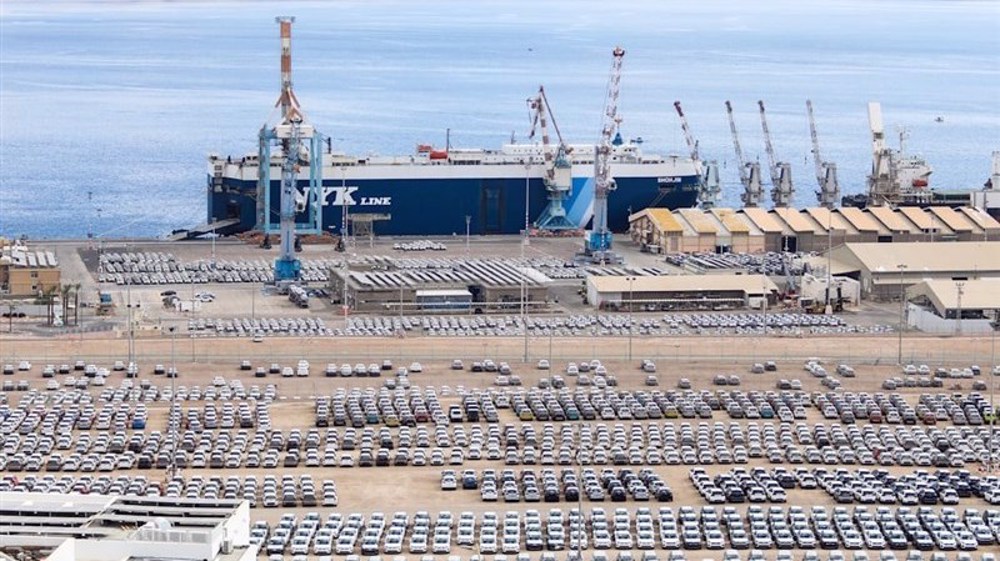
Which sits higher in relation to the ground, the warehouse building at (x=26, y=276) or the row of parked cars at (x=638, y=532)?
the warehouse building at (x=26, y=276)

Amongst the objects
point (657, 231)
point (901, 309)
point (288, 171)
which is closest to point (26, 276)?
point (288, 171)

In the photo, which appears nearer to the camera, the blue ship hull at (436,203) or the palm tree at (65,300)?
the palm tree at (65,300)

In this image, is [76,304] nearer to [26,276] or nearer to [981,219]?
[26,276]

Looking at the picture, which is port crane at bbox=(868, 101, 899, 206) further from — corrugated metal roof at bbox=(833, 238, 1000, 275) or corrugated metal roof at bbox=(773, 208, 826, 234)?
corrugated metal roof at bbox=(833, 238, 1000, 275)

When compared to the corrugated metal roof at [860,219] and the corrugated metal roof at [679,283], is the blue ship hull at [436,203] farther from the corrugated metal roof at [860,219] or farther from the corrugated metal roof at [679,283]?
the corrugated metal roof at [679,283]

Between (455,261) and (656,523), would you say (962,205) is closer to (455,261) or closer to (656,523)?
(455,261)

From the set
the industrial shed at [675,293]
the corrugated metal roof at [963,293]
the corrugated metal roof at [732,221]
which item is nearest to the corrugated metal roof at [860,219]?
the corrugated metal roof at [732,221]
